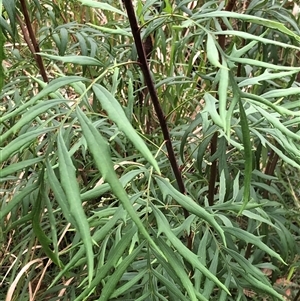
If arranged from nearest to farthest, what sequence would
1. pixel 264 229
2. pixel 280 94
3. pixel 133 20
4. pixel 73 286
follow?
pixel 133 20, pixel 280 94, pixel 264 229, pixel 73 286

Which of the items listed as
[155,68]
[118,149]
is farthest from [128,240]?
[155,68]

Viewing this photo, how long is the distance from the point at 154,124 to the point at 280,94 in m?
0.77

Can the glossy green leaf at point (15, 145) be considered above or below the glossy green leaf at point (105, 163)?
above

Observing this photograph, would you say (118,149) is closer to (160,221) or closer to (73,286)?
(73,286)

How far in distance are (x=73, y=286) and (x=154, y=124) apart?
0.55 m

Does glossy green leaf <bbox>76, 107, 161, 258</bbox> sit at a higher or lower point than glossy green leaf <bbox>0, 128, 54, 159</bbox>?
lower

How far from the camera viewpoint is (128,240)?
57cm

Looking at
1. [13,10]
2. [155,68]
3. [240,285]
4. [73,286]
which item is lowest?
[73,286]

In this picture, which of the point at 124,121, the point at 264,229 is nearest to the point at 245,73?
the point at 264,229

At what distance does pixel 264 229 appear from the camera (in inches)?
39.0

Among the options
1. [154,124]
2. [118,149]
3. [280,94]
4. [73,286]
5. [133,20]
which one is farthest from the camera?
[154,124]

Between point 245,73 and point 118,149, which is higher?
point 245,73

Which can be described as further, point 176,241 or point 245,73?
point 245,73

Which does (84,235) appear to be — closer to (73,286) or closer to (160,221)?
(160,221)
